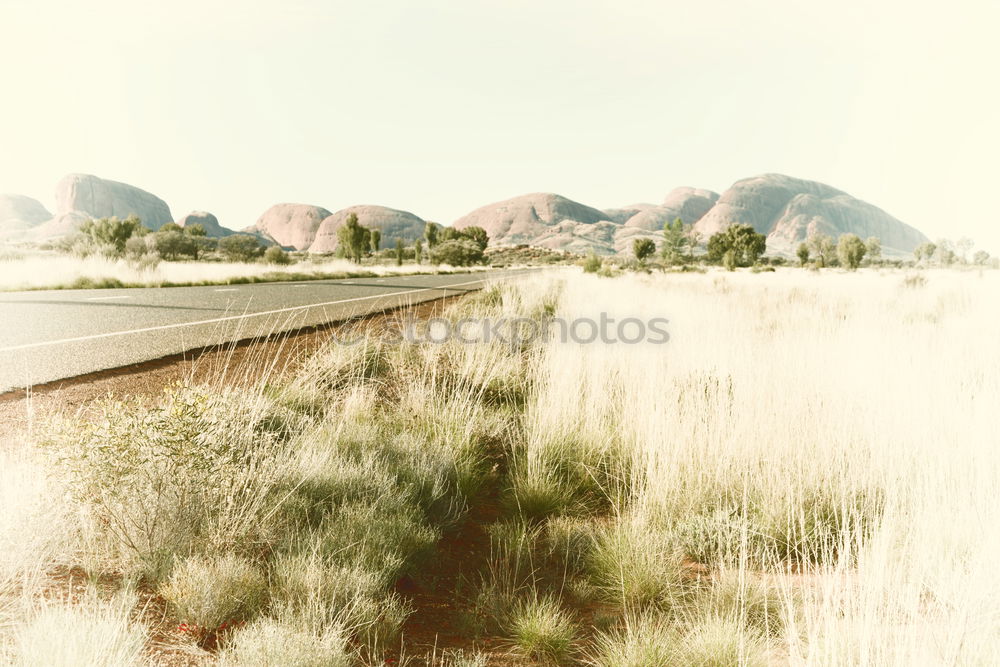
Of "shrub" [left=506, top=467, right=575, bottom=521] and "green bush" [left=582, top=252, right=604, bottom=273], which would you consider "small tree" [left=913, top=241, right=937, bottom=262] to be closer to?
"green bush" [left=582, top=252, right=604, bottom=273]

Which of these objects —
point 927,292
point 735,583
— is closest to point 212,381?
point 735,583

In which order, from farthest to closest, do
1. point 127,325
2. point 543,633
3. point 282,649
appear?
point 127,325 < point 543,633 < point 282,649

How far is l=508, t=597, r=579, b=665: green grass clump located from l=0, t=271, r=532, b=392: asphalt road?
3871mm

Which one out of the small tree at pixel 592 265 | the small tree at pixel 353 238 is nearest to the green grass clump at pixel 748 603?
the small tree at pixel 592 265

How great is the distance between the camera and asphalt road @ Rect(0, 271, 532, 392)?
4746 millimetres

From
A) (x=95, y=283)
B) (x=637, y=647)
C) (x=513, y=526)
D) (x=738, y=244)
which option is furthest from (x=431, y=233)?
(x=637, y=647)

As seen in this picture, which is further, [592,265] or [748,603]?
[592,265]

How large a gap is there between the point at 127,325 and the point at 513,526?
608 centimetres

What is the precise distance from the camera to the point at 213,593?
6.65 feet

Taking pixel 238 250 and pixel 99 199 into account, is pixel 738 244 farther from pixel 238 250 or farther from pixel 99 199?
pixel 99 199

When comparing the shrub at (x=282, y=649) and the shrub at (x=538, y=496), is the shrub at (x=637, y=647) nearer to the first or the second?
the shrub at (x=282, y=649)

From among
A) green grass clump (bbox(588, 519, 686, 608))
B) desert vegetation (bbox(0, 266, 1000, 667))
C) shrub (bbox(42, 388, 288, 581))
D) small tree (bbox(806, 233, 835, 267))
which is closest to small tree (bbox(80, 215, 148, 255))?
desert vegetation (bbox(0, 266, 1000, 667))

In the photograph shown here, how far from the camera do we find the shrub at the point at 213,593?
1988mm

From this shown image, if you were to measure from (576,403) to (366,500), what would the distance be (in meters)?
2.17
